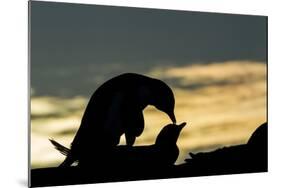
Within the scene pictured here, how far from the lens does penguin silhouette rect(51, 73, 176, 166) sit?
584cm

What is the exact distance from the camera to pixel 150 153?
20.0ft

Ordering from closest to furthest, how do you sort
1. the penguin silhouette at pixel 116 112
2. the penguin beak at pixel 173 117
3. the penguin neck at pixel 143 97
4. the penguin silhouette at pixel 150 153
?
the penguin silhouette at pixel 116 112 → the penguin silhouette at pixel 150 153 → the penguin neck at pixel 143 97 → the penguin beak at pixel 173 117

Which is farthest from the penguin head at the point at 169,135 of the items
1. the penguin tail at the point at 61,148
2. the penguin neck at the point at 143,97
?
the penguin tail at the point at 61,148

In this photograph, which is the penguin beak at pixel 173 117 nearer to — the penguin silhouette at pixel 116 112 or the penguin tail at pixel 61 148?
the penguin silhouette at pixel 116 112

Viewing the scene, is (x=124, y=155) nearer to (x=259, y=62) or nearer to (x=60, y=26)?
(x=60, y=26)

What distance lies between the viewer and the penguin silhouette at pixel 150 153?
19.5 feet

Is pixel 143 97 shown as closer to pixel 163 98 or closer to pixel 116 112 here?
pixel 163 98

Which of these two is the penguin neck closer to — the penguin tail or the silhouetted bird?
the silhouetted bird

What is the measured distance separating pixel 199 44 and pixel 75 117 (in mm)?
1510

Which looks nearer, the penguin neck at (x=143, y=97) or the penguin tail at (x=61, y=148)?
the penguin tail at (x=61, y=148)

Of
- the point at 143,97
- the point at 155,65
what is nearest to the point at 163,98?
the point at 143,97

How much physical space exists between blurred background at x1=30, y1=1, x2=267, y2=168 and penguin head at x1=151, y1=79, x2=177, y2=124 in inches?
2.3

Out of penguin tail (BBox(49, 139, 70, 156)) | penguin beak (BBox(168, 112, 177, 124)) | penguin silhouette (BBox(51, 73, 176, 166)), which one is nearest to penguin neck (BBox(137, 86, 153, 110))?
penguin silhouette (BBox(51, 73, 176, 166))
